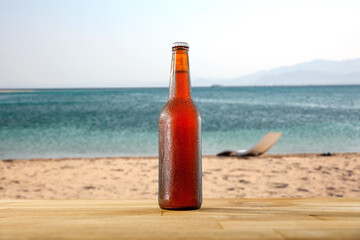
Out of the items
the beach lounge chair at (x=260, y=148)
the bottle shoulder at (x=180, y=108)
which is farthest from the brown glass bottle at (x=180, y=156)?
the beach lounge chair at (x=260, y=148)

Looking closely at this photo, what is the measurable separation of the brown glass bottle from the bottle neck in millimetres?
28

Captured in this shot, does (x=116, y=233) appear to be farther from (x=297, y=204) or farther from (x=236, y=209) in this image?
(x=297, y=204)

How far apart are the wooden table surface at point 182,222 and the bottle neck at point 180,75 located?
352 mm

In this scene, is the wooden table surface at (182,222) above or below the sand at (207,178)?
above

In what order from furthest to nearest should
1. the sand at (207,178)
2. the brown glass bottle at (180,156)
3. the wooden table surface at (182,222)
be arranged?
the sand at (207,178)
the brown glass bottle at (180,156)
the wooden table surface at (182,222)

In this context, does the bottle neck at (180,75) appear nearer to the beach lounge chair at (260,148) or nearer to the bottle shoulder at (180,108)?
the bottle shoulder at (180,108)

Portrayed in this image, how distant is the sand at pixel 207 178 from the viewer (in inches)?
234

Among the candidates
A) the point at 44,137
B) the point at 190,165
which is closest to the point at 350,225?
the point at 190,165

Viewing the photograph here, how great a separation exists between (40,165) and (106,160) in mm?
1466

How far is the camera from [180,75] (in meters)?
1.18

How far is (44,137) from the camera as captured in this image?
16.4 m

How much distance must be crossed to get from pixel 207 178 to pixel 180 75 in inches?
229

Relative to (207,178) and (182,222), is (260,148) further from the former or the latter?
(182,222)

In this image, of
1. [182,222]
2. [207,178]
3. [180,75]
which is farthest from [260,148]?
[182,222]
